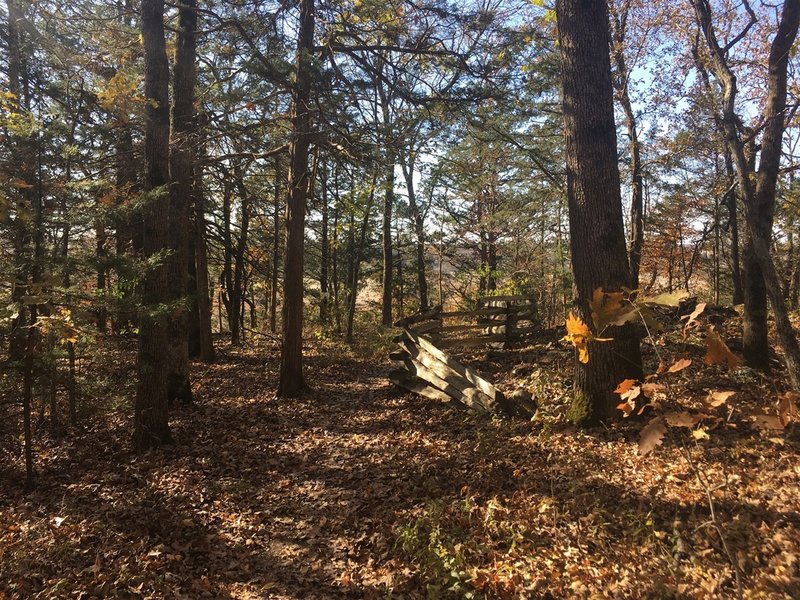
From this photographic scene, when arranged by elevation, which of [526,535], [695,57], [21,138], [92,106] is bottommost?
[526,535]

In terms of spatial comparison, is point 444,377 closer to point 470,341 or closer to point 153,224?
point 470,341

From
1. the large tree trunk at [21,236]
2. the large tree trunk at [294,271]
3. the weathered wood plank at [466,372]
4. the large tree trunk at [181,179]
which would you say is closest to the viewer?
the large tree trunk at [21,236]

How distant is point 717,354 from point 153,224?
6891 mm

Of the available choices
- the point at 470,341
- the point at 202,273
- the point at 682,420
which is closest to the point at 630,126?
the point at 470,341

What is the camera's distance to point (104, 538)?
15.5ft

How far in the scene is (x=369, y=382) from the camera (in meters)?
10.9

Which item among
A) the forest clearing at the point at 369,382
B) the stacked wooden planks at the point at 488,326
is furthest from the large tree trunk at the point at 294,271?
the stacked wooden planks at the point at 488,326

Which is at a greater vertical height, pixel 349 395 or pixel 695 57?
pixel 695 57

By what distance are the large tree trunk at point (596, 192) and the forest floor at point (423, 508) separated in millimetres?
734

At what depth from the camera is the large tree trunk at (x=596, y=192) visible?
568cm

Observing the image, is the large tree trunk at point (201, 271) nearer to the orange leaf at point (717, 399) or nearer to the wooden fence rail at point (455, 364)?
the wooden fence rail at point (455, 364)

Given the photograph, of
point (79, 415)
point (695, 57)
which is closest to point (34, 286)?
point (79, 415)

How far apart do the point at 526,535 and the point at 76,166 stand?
404 inches

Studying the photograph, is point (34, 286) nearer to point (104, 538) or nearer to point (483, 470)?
point (104, 538)
